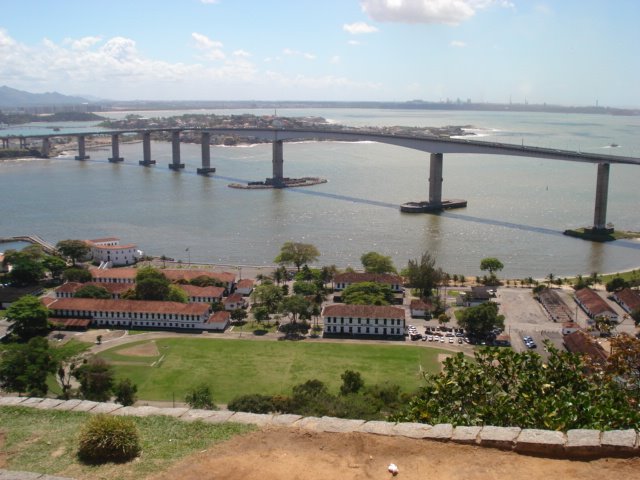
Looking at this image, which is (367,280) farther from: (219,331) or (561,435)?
(561,435)

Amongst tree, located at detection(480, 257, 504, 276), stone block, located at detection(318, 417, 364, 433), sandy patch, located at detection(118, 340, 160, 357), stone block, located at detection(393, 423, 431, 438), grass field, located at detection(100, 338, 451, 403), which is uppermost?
stone block, located at detection(393, 423, 431, 438)

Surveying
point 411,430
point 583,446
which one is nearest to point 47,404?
point 411,430

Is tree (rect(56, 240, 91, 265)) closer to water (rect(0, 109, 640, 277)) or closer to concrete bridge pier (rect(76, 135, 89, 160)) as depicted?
water (rect(0, 109, 640, 277))

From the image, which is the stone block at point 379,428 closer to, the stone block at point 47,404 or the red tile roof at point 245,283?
the stone block at point 47,404

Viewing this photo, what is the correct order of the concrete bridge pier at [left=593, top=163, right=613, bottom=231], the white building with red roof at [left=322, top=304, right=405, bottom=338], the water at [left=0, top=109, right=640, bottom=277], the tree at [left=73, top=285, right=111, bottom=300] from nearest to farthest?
the white building with red roof at [left=322, top=304, right=405, bottom=338] → the tree at [left=73, top=285, right=111, bottom=300] → the water at [left=0, top=109, right=640, bottom=277] → the concrete bridge pier at [left=593, top=163, right=613, bottom=231]

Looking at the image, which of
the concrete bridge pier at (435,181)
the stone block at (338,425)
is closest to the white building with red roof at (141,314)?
the stone block at (338,425)

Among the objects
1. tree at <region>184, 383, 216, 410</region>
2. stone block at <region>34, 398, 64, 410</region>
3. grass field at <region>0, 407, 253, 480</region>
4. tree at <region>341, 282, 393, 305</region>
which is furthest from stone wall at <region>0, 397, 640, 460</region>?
tree at <region>341, 282, 393, 305</region>

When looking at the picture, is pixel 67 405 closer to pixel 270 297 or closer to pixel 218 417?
pixel 218 417
